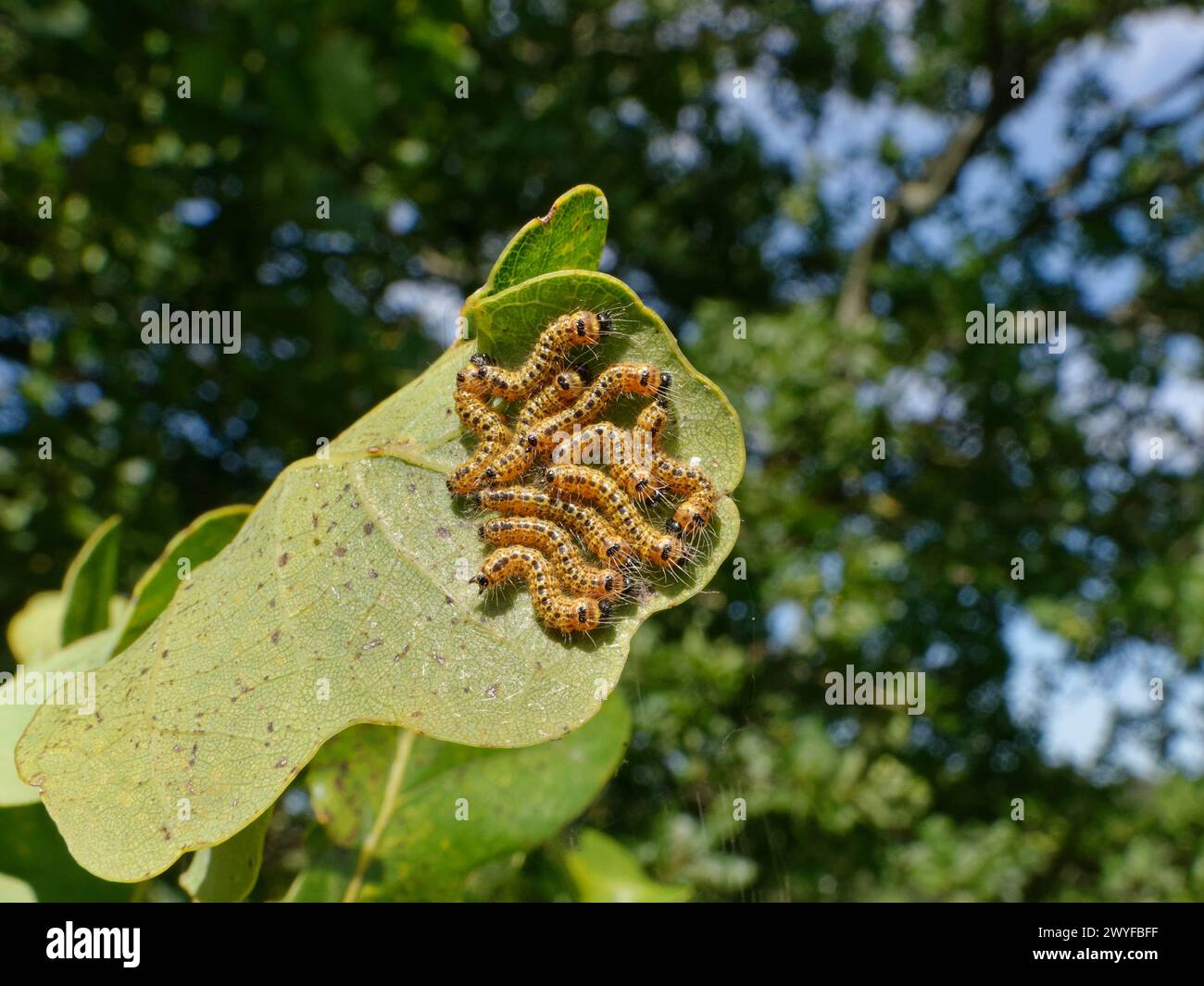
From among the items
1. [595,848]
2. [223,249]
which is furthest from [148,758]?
[223,249]

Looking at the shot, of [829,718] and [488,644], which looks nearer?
[488,644]

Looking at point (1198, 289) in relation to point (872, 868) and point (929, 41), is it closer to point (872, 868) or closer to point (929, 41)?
point (929, 41)

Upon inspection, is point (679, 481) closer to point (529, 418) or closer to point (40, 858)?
point (529, 418)

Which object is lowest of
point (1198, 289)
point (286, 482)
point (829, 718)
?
point (829, 718)

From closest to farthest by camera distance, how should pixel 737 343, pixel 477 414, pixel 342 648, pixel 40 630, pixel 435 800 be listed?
1. pixel 342 648
2. pixel 477 414
3. pixel 435 800
4. pixel 40 630
5. pixel 737 343

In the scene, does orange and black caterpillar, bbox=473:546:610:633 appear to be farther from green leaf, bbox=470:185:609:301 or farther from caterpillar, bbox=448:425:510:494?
green leaf, bbox=470:185:609:301

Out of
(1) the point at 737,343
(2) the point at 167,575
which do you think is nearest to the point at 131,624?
(2) the point at 167,575
